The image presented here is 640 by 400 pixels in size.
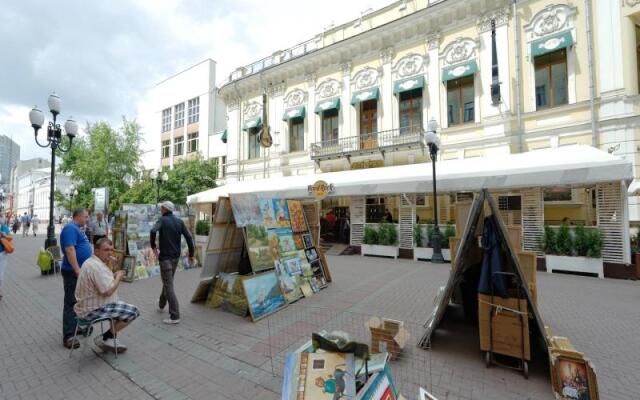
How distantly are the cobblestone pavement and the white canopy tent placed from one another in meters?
3.28

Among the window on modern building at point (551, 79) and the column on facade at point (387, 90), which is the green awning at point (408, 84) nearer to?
the column on facade at point (387, 90)

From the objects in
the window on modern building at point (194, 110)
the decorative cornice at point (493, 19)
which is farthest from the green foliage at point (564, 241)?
the window on modern building at point (194, 110)

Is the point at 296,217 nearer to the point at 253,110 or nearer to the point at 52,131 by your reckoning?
the point at 52,131

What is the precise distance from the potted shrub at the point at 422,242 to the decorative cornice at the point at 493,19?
9627 millimetres

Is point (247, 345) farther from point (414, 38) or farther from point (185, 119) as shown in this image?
point (185, 119)

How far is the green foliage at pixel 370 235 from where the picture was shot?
501 inches

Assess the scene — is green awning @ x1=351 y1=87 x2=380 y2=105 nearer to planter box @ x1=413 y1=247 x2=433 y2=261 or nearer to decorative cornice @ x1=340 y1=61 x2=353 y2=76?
decorative cornice @ x1=340 y1=61 x2=353 y2=76

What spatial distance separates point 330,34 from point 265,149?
850cm

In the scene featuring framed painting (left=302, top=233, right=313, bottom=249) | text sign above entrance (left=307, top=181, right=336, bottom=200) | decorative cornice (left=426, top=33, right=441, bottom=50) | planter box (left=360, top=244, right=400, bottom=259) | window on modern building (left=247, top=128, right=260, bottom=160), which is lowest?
planter box (left=360, top=244, right=400, bottom=259)

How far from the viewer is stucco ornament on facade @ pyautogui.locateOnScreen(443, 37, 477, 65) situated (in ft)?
45.0

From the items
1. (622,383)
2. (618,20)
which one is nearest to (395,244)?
(622,383)

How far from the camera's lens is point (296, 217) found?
707 cm

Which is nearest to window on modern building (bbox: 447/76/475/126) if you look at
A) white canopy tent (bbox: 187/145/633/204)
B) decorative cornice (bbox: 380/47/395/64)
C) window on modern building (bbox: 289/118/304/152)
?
white canopy tent (bbox: 187/145/633/204)

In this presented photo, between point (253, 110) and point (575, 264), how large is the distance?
20.0 m
